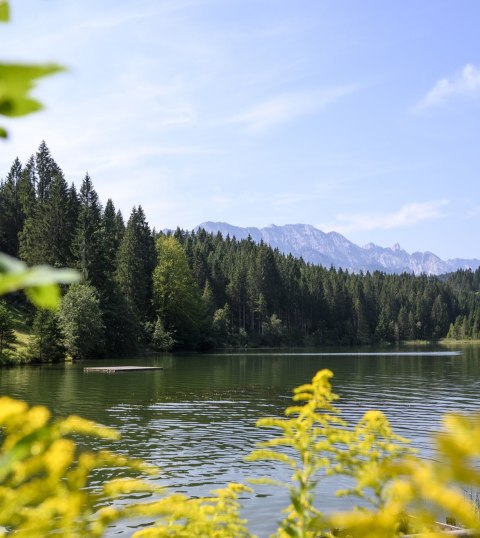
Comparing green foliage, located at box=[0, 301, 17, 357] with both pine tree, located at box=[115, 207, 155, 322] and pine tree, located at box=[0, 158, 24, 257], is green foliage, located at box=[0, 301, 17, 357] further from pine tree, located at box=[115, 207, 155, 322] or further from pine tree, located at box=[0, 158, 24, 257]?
pine tree, located at box=[0, 158, 24, 257]

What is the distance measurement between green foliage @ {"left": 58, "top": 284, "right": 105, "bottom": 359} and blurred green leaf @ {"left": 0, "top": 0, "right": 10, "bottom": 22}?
2270 inches

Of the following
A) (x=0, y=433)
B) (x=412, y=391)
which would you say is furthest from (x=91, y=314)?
(x=0, y=433)

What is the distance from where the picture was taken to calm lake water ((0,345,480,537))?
15.1 metres

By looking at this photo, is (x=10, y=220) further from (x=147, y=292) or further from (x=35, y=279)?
(x=35, y=279)

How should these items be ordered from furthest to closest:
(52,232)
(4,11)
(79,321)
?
(52,232) < (79,321) < (4,11)

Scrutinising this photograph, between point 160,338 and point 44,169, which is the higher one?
point 44,169

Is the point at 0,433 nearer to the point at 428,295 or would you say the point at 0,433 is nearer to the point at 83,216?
the point at 83,216

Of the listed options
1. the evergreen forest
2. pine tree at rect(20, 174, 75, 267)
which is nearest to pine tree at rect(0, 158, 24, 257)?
the evergreen forest

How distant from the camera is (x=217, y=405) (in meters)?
28.0

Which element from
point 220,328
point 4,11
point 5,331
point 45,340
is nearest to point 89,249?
point 45,340

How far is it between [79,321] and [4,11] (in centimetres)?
5790

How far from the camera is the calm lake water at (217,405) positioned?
15050mm

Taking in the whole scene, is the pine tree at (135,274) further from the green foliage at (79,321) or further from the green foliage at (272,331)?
the green foliage at (272,331)

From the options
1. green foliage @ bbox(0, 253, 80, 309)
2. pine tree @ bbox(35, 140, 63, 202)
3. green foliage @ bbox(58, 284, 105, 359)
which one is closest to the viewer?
green foliage @ bbox(0, 253, 80, 309)
